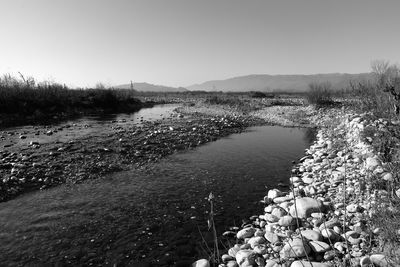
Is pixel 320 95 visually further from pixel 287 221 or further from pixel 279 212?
pixel 287 221

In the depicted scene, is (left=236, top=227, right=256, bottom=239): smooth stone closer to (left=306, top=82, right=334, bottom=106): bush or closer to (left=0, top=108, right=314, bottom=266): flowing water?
(left=0, top=108, right=314, bottom=266): flowing water

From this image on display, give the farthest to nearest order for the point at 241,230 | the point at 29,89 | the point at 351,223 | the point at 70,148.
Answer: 1. the point at 29,89
2. the point at 70,148
3. the point at 241,230
4. the point at 351,223

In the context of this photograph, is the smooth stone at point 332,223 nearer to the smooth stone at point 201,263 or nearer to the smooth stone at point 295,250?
the smooth stone at point 295,250

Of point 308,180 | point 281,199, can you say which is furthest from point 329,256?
point 308,180

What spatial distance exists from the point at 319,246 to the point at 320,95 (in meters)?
25.0

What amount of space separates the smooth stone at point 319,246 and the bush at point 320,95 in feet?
79.4

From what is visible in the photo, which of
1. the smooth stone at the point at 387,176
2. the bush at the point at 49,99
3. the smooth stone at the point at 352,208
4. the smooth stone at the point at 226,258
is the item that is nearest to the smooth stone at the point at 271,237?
the smooth stone at the point at 226,258

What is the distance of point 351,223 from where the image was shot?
4.88 metres

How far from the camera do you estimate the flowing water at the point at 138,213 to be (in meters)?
4.94

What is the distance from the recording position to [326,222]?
5098mm

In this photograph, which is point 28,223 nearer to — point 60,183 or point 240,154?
point 60,183

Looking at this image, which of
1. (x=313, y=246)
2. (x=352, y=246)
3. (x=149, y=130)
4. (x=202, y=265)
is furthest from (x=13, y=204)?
(x=149, y=130)

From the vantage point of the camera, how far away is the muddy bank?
858 cm

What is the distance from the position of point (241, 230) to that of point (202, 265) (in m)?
1.38
